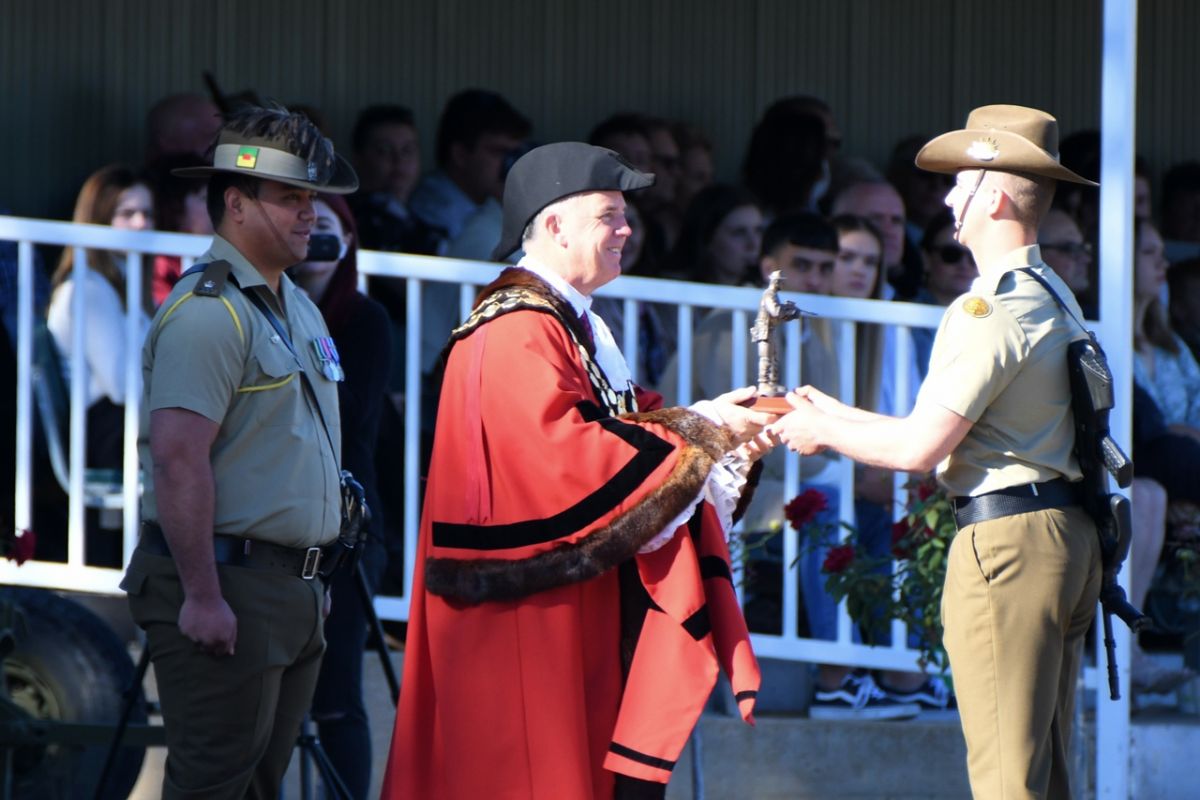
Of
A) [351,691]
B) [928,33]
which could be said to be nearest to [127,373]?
[351,691]

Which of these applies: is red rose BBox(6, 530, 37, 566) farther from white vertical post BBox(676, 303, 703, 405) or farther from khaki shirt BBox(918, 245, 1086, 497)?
khaki shirt BBox(918, 245, 1086, 497)

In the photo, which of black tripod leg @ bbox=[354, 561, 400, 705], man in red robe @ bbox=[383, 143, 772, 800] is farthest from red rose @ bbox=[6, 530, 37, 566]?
man in red robe @ bbox=[383, 143, 772, 800]

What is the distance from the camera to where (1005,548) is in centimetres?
432

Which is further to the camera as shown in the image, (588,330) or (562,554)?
(588,330)

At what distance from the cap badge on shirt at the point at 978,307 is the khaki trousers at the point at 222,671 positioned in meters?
1.57

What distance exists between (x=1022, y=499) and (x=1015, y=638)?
0.98 ft

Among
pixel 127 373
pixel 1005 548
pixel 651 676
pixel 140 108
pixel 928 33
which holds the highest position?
pixel 928 33

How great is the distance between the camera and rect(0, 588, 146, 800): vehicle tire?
544cm

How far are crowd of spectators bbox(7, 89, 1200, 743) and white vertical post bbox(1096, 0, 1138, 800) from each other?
0.64 m

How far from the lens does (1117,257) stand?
5938 mm

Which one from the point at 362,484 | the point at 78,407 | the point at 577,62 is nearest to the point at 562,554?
the point at 362,484

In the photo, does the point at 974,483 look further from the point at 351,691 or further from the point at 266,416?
the point at 351,691

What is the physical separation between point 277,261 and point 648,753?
138cm

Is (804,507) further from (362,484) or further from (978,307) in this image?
(978,307)
